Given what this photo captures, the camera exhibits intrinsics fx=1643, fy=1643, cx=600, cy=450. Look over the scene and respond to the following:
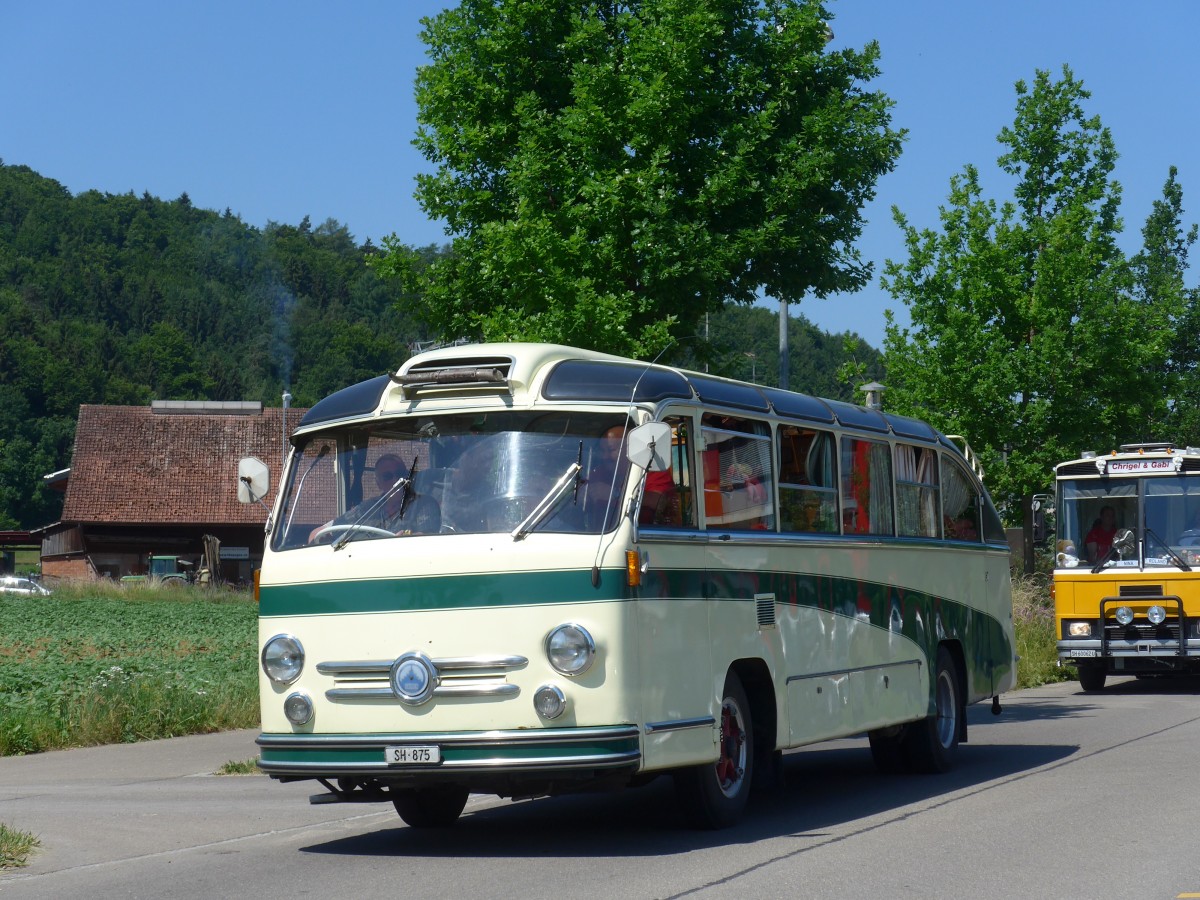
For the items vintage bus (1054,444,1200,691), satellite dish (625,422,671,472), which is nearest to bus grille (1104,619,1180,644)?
vintage bus (1054,444,1200,691)

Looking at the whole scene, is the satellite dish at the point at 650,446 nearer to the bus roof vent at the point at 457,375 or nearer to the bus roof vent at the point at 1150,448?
the bus roof vent at the point at 457,375

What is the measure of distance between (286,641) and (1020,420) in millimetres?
23864

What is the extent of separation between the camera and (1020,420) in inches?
1235

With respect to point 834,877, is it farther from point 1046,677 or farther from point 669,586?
point 1046,677

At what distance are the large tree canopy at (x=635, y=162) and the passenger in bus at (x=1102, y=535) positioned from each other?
5.90 meters

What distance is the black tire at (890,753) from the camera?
13.9 m

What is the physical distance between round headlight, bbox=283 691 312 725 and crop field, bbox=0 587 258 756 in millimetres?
7944

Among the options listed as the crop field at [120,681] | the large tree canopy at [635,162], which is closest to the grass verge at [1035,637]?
the large tree canopy at [635,162]

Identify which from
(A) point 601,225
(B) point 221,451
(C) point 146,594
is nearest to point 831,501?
(A) point 601,225

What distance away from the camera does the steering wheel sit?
9.66 m

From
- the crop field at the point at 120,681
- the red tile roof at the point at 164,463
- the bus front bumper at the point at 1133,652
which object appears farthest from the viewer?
the red tile roof at the point at 164,463

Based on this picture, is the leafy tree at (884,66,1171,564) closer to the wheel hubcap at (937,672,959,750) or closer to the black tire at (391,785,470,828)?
the wheel hubcap at (937,672,959,750)

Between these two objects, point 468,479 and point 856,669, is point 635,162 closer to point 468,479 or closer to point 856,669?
point 856,669

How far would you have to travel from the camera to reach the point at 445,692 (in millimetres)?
9117
